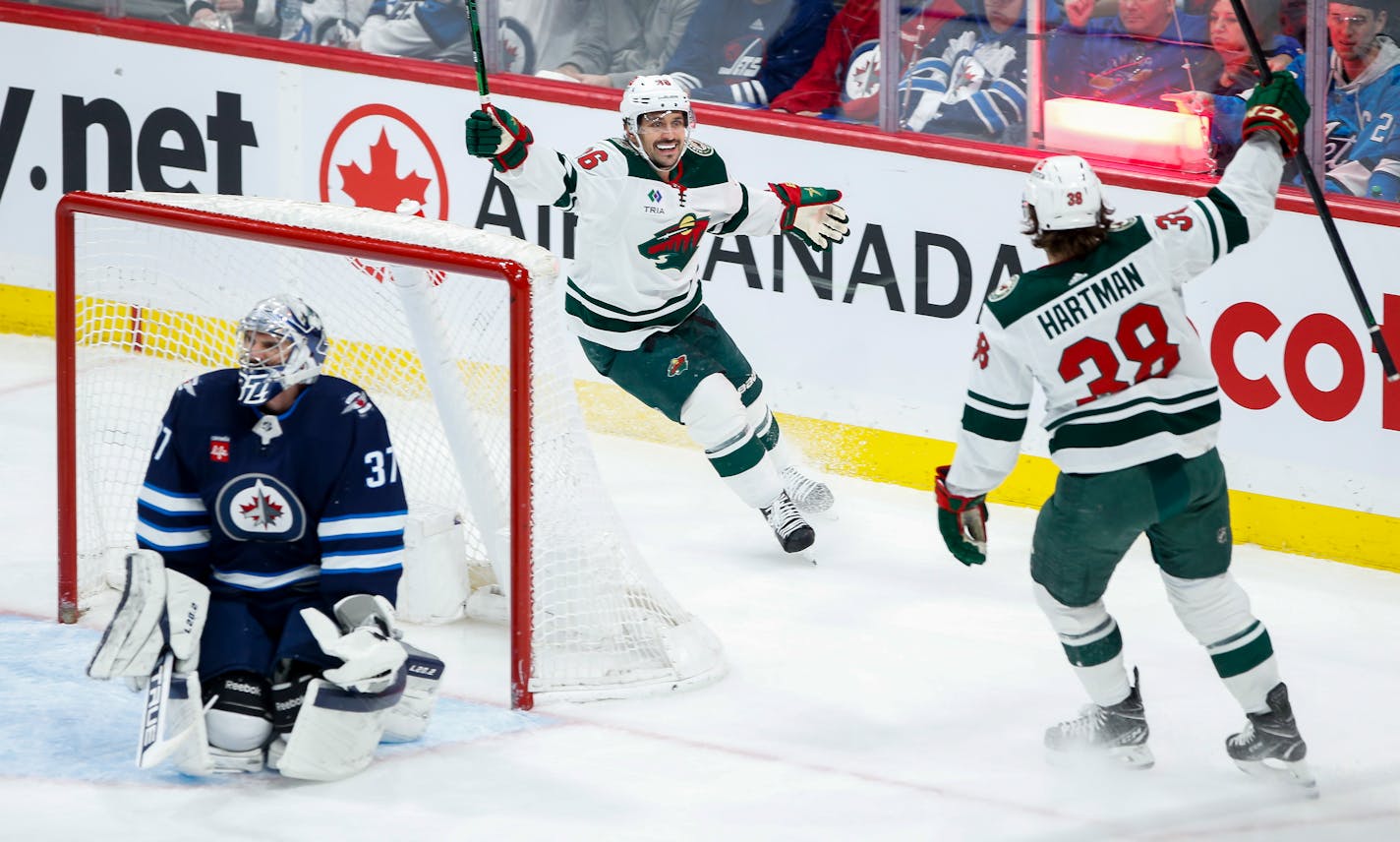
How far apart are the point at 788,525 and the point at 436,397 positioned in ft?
3.34

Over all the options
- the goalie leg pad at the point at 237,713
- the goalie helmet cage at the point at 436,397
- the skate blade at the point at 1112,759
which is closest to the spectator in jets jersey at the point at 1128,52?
the goalie helmet cage at the point at 436,397

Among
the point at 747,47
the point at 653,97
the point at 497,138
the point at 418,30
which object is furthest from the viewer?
the point at 418,30

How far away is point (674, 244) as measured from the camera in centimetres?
498

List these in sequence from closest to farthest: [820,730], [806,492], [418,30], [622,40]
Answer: [820,730] → [806,492] → [622,40] → [418,30]

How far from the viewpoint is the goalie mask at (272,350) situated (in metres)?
3.74

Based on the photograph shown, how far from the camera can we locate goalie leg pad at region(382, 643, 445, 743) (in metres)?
4.00

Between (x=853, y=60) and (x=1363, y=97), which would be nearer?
(x=1363, y=97)

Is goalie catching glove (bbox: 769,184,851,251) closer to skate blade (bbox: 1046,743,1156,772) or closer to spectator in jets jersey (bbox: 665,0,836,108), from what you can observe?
spectator in jets jersey (bbox: 665,0,836,108)

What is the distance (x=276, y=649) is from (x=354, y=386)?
528 millimetres

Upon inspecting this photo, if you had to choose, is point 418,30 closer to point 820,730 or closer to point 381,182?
point 381,182

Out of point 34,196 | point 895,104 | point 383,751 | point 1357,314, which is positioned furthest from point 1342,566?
point 34,196

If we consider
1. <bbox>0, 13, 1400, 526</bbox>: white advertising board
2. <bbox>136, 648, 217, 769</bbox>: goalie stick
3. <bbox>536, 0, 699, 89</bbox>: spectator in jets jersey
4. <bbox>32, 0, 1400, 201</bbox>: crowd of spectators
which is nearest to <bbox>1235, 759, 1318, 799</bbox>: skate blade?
<bbox>0, 13, 1400, 526</bbox>: white advertising board

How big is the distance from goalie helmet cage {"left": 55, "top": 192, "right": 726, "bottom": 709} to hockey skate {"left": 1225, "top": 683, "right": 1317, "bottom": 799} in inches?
45.5

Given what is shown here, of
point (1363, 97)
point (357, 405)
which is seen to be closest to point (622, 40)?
point (1363, 97)
